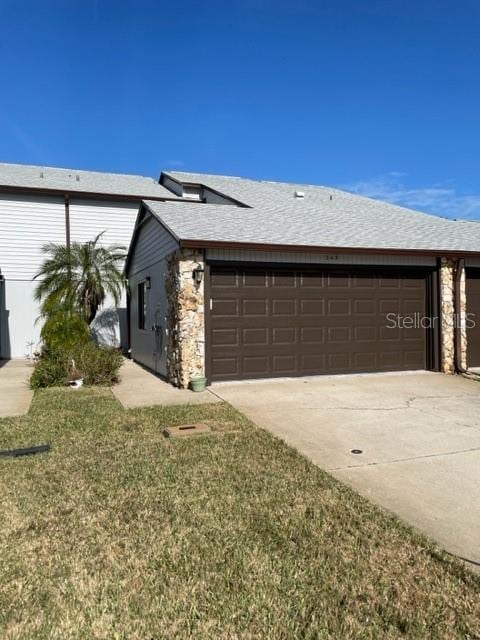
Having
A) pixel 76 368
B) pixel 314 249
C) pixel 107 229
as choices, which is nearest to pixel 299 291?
pixel 314 249

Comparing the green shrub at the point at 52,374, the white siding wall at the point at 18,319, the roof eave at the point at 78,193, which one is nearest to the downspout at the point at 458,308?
the green shrub at the point at 52,374

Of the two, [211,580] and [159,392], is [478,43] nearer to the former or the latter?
[159,392]

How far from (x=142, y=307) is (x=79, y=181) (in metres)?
8.40

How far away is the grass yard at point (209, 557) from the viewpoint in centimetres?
227

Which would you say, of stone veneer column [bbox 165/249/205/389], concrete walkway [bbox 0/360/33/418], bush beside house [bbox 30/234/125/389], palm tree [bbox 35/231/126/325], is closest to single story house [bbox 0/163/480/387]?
stone veneer column [bbox 165/249/205/389]

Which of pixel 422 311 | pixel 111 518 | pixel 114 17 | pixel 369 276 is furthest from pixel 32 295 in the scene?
pixel 111 518

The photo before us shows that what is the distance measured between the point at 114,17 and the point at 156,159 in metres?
13.8

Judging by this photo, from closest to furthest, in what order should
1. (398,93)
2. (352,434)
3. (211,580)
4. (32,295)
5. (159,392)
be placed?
(211,580), (352,434), (159,392), (398,93), (32,295)

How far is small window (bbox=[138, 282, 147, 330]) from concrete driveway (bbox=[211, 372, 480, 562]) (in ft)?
14.8

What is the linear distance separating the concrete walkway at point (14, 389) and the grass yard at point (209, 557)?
2.77 m

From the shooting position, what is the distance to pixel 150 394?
8.41 m

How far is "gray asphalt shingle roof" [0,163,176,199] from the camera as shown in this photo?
16766 millimetres

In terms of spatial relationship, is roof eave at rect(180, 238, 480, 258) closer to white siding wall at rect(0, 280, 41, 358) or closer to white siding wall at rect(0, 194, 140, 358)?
white siding wall at rect(0, 194, 140, 358)

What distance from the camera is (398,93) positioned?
13.1 metres
